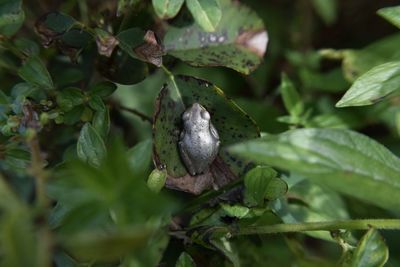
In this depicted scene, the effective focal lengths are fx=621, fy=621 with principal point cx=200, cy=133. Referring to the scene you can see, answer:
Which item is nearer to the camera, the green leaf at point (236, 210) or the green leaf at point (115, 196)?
the green leaf at point (115, 196)

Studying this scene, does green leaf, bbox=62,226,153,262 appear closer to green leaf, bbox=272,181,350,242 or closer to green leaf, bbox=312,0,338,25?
green leaf, bbox=272,181,350,242

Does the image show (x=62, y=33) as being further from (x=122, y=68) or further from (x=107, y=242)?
(x=107, y=242)

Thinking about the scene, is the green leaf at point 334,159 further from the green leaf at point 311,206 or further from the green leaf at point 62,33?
the green leaf at point 62,33

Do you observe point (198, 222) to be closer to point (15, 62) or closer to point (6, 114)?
point (6, 114)

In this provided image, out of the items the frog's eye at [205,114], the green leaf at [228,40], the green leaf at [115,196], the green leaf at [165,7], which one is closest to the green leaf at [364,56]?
the green leaf at [228,40]

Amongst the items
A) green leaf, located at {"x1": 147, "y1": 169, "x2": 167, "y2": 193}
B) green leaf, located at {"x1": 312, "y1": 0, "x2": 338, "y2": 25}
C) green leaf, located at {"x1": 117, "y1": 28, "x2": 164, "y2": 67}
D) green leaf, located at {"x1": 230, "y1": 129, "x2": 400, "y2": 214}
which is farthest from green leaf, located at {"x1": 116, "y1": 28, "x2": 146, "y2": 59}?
green leaf, located at {"x1": 312, "y1": 0, "x2": 338, "y2": 25}

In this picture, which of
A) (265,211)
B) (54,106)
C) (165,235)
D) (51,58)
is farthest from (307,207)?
(51,58)
